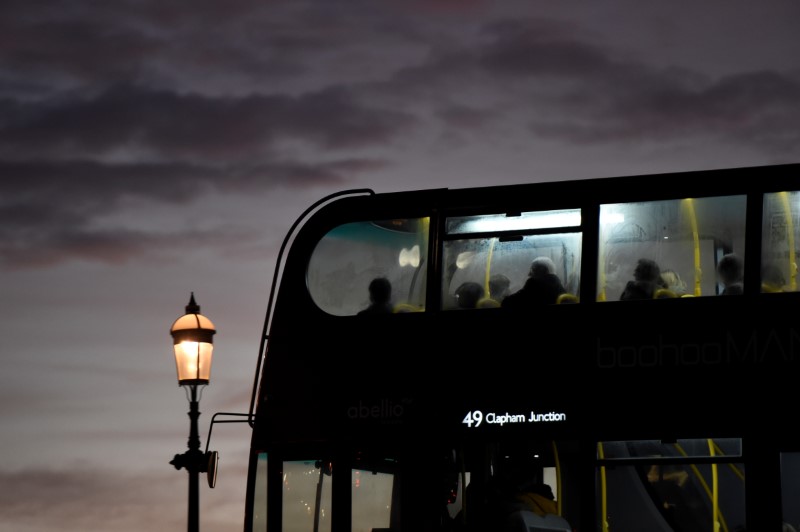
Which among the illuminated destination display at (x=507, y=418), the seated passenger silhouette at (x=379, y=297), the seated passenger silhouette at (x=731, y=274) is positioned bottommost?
the illuminated destination display at (x=507, y=418)

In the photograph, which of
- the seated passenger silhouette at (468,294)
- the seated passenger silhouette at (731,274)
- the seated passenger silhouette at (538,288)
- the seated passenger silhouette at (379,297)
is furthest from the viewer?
the seated passenger silhouette at (379,297)

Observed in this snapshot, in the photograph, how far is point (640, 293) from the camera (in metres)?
11.6

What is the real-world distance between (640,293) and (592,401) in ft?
3.34

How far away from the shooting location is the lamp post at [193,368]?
16.0 m

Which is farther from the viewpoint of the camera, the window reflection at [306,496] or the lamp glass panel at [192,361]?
the lamp glass panel at [192,361]

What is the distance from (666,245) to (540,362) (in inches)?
58.2

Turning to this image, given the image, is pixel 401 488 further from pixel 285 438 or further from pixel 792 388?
pixel 792 388

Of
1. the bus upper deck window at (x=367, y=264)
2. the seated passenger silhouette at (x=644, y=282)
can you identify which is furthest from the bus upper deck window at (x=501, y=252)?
the seated passenger silhouette at (x=644, y=282)

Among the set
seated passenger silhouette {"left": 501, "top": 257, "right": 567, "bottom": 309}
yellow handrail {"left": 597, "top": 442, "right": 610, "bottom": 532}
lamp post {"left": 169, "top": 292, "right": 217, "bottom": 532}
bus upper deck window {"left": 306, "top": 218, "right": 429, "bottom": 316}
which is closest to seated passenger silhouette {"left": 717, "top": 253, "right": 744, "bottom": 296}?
seated passenger silhouette {"left": 501, "top": 257, "right": 567, "bottom": 309}

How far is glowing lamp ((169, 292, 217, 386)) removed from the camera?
16281mm

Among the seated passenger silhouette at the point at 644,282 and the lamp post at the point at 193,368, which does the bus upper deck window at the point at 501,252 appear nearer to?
the seated passenger silhouette at the point at 644,282

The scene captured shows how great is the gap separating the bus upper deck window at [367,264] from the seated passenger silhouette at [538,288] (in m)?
0.85

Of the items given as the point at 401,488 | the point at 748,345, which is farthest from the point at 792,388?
the point at 401,488

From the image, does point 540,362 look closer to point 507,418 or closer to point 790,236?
point 507,418
